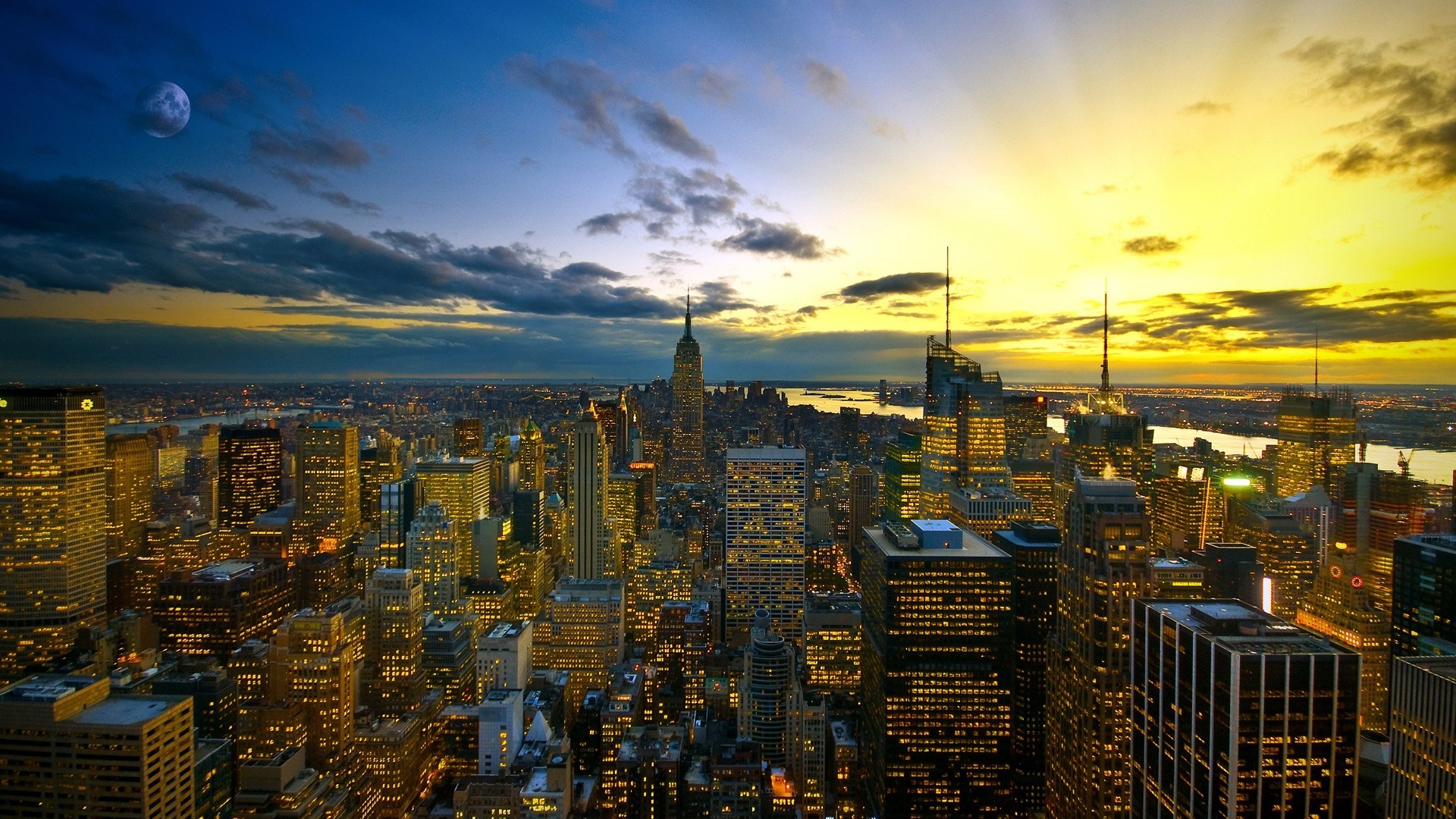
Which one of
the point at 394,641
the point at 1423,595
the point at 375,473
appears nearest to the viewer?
the point at 1423,595

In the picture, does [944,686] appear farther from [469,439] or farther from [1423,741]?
[469,439]

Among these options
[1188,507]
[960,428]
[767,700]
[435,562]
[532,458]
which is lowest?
[767,700]

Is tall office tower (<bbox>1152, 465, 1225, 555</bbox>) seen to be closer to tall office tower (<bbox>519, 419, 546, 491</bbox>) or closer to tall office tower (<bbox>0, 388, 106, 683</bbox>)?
tall office tower (<bbox>519, 419, 546, 491</bbox>)

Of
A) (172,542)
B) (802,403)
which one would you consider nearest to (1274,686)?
(172,542)

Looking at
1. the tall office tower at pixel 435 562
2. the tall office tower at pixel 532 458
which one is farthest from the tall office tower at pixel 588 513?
the tall office tower at pixel 435 562

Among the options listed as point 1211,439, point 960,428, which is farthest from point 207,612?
point 1211,439

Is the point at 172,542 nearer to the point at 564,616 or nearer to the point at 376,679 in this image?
the point at 376,679

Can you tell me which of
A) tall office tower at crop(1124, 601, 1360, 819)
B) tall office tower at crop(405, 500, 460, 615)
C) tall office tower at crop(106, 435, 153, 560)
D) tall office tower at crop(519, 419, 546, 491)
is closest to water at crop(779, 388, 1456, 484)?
tall office tower at crop(1124, 601, 1360, 819)
